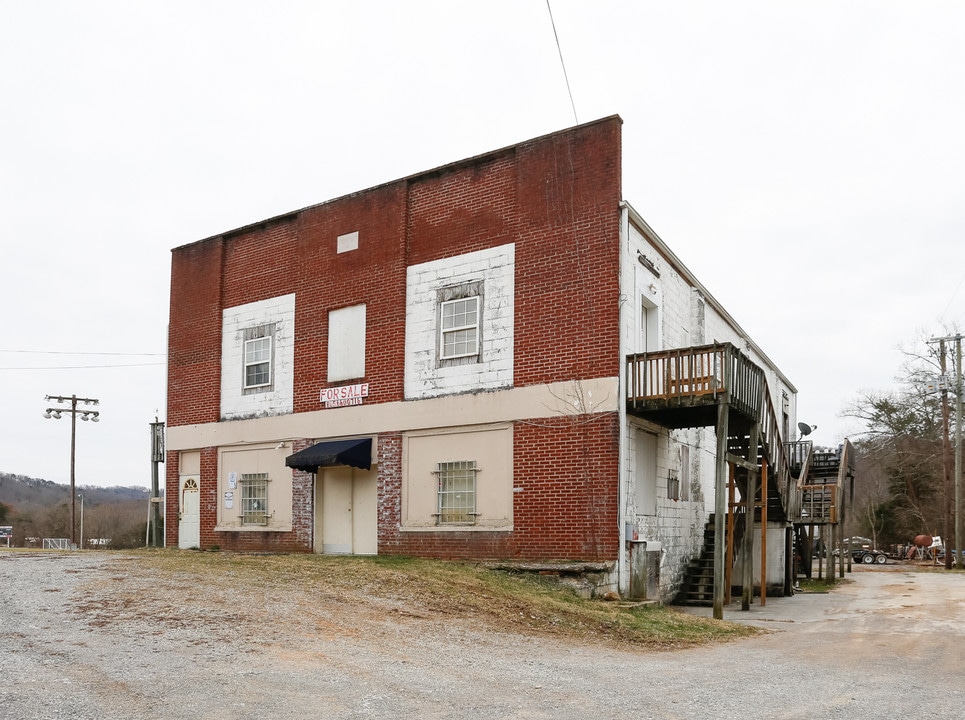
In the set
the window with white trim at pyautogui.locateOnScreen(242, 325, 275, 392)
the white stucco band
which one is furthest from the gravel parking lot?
the window with white trim at pyautogui.locateOnScreen(242, 325, 275, 392)

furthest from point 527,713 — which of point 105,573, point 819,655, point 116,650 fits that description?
point 105,573

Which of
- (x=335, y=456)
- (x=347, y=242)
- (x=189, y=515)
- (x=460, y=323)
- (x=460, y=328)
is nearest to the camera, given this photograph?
(x=460, y=328)

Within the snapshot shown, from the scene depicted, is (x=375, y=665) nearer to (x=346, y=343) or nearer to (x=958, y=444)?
(x=346, y=343)

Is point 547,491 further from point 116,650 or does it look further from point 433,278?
point 116,650

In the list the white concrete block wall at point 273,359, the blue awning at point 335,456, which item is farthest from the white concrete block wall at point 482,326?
the white concrete block wall at point 273,359

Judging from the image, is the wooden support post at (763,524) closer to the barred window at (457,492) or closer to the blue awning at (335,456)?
the barred window at (457,492)

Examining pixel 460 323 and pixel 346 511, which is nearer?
pixel 460 323

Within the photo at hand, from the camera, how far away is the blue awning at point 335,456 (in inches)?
747

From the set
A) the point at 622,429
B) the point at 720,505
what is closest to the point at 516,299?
the point at 622,429

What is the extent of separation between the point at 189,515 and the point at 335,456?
6496 mm

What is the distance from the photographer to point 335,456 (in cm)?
1897

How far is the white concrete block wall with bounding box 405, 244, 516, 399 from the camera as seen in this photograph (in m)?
18.0

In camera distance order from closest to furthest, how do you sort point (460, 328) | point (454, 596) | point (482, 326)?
point (454, 596)
point (482, 326)
point (460, 328)

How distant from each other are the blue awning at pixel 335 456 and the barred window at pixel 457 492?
1778 mm
